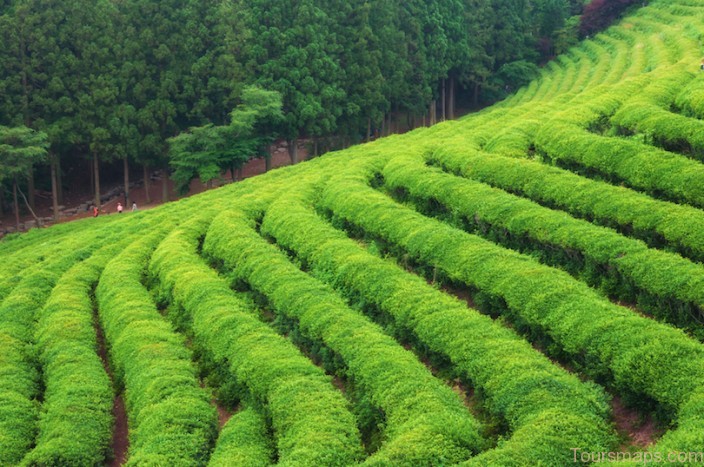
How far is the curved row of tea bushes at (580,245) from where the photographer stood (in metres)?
13.9

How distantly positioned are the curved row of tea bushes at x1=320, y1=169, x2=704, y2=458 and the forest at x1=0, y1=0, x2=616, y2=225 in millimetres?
23623

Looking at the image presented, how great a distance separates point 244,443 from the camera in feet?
43.3

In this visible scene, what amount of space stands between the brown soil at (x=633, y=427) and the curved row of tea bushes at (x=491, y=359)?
0.34m

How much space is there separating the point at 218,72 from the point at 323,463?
35737mm

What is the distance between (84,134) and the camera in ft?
134

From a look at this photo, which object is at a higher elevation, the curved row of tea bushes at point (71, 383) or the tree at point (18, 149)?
the tree at point (18, 149)

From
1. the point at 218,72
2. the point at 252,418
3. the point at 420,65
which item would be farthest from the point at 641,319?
the point at 420,65

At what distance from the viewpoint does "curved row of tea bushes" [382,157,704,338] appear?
13.9 m

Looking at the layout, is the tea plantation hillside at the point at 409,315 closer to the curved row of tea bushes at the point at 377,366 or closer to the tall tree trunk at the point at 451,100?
the curved row of tea bushes at the point at 377,366

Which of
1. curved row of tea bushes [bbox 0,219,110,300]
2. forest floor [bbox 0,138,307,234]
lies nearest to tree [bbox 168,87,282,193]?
forest floor [bbox 0,138,307,234]

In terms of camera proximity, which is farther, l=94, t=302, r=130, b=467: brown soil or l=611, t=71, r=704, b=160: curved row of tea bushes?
l=611, t=71, r=704, b=160: curved row of tea bushes

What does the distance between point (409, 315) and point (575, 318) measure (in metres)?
3.64

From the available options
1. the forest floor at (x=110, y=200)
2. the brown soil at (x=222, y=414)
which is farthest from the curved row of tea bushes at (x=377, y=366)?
the forest floor at (x=110, y=200)

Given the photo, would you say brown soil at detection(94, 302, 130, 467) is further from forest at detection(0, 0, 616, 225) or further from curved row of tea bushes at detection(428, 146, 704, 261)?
forest at detection(0, 0, 616, 225)
